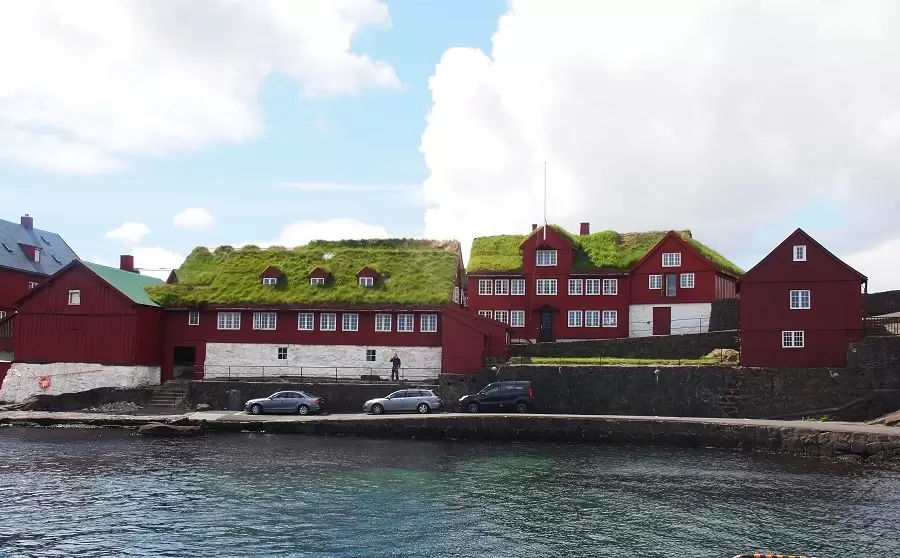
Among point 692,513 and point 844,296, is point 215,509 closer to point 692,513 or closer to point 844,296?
point 692,513

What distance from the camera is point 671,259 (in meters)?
60.1

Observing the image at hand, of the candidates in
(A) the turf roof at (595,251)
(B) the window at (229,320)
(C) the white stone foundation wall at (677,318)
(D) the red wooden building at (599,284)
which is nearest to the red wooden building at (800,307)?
(C) the white stone foundation wall at (677,318)

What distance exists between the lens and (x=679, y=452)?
37.6 metres

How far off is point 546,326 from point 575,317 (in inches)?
95.1

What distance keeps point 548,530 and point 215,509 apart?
1062 centimetres

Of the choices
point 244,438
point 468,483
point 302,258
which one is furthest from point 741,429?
point 302,258

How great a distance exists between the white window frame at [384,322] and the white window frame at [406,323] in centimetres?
57

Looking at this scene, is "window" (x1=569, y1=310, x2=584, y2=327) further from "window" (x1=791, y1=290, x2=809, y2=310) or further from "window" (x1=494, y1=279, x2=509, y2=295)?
"window" (x1=791, y1=290, x2=809, y2=310)

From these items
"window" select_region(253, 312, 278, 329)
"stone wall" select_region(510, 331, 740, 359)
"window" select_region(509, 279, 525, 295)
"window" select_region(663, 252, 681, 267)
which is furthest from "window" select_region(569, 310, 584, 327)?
"window" select_region(253, 312, 278, 329)

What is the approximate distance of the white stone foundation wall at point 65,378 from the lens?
175ft

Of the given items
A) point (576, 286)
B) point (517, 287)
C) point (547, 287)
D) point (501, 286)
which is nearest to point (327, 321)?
point (501, 286)

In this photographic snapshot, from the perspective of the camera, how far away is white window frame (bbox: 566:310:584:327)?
6172cm

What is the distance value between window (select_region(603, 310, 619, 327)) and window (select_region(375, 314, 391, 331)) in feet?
58.4

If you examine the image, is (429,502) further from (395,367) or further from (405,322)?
(405,322)
